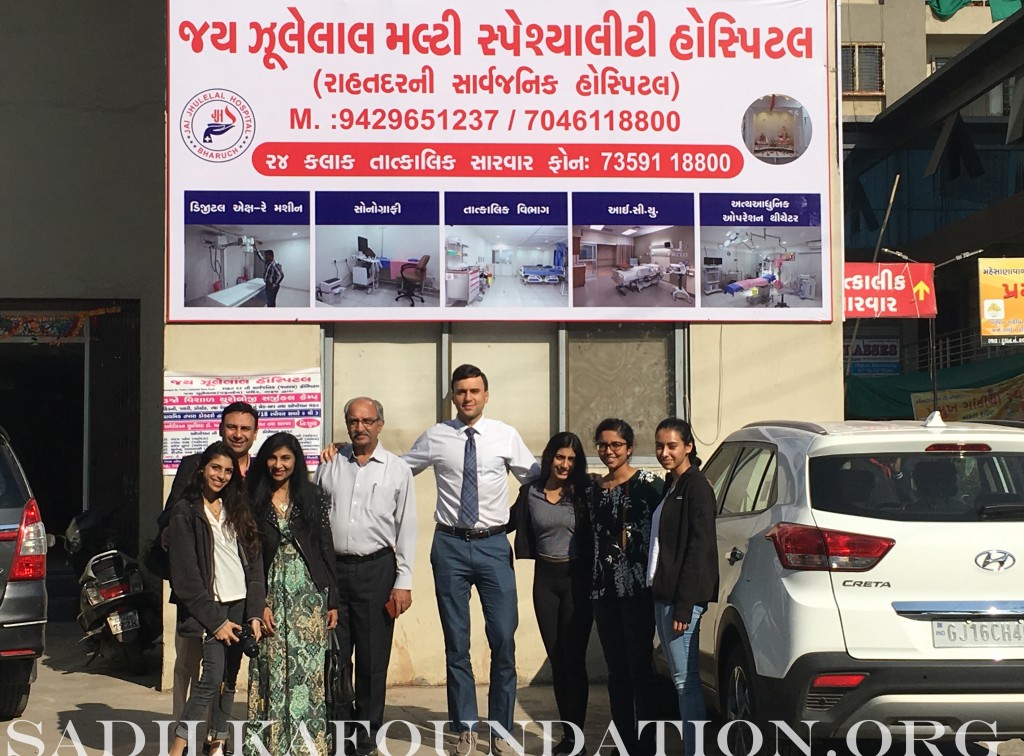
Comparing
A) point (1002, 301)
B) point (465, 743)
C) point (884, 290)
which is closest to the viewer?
point (465, 743)

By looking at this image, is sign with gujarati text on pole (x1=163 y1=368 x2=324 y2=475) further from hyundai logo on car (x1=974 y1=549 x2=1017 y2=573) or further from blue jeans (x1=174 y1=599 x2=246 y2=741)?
hyundai logo on car (x1=974 y1=549 x2=1017 y2=573)

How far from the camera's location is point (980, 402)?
65.7ft

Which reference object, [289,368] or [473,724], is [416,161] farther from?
[473,724]

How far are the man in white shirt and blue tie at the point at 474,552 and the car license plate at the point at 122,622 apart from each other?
11.1 ft

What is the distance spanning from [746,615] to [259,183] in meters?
4.87

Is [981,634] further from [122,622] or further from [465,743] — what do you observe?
[122,622]

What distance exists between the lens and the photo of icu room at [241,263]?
9102 millimetres

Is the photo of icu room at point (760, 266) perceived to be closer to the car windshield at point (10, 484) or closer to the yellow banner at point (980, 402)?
the car windshield at point (10, 484)

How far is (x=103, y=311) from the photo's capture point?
39.1 feet

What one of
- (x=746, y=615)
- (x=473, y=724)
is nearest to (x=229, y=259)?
(x=473, y=724)

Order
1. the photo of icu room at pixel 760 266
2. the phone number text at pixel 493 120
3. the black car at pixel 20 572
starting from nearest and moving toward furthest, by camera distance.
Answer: the black car at pixel 20 572 → the phone number text at pixel 493 120 → the photo of icu room at pixel 760 266

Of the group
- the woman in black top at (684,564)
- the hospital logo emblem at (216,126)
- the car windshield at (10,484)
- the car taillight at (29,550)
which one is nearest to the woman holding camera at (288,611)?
the woman in black top at (684,564)

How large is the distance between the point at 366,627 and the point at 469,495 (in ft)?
2.92

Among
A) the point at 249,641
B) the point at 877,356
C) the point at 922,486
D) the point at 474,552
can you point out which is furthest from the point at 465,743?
the point at 877,356
